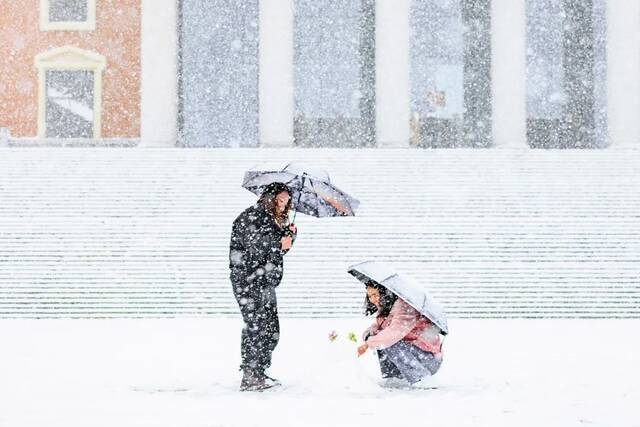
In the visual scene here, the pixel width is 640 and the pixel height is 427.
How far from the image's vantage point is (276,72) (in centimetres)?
2508

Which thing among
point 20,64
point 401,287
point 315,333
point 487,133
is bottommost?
point 315,333

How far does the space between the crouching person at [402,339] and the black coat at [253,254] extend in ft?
2.28

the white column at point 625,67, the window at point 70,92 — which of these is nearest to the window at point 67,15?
the window at point 70,92

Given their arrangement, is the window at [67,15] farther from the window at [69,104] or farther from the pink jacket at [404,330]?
the pink jacket at [404,330]

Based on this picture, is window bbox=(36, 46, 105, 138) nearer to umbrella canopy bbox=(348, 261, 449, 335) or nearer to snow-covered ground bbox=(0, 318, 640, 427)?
snow-covered ground bbox=(0, 318, 640, 427)

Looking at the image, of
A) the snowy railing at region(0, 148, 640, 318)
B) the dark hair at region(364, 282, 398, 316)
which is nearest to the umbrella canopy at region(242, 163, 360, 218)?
the dark hair at region(364, 282, 398, 316)

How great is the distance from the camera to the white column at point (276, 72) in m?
25.0

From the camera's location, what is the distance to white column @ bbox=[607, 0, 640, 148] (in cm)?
2528

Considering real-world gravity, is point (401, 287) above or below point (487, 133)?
below

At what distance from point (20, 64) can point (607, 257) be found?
68.8ft

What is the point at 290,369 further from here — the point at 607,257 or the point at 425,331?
the point at 607,257

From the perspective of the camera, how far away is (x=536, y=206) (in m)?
15.0

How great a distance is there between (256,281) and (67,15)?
2449cm

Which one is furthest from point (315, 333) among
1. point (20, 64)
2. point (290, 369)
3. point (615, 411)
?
point (20, 64)
